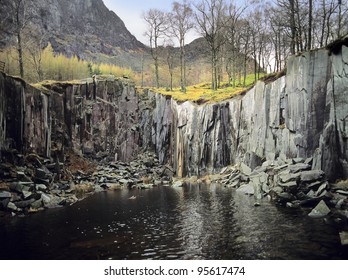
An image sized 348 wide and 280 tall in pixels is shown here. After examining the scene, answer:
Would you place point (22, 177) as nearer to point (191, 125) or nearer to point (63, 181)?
point (63, 181)

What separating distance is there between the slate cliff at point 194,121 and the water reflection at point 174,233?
8901 mm

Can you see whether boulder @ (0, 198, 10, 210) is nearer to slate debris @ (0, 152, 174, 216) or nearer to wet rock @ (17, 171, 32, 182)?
slate debris @ (0, 152, 174, 216)

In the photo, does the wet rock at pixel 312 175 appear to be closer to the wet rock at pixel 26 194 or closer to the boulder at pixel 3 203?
the wet rock at pixel 26 194

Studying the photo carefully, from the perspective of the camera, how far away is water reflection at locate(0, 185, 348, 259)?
13.7 meters

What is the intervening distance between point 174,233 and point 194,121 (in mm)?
32532

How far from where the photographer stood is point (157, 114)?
56.3 meters

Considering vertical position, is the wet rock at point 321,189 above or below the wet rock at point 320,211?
above

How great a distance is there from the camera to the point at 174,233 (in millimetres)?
17344

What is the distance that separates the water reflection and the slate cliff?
8.90 metres

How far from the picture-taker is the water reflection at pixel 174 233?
13.7 metres

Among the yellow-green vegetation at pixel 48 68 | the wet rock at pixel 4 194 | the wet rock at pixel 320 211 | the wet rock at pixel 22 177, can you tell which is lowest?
the wet rock at pixel 320 211

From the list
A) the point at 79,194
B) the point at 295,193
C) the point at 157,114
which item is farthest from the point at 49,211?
the point at 157,114

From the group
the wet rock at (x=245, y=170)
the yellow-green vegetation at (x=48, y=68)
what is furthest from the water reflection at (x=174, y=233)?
the yellow-green vegetation at (x=48, y=68)

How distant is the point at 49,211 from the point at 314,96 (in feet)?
76.2
